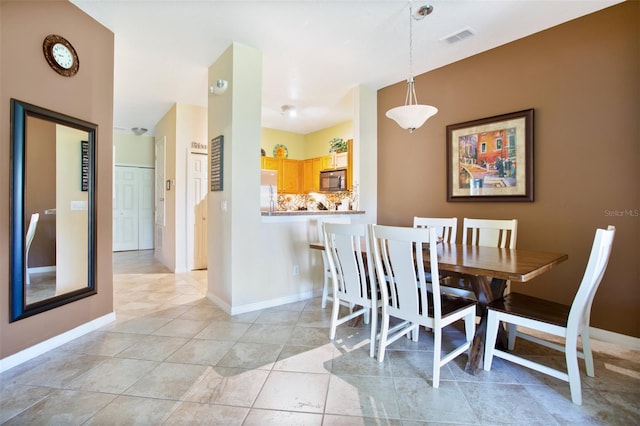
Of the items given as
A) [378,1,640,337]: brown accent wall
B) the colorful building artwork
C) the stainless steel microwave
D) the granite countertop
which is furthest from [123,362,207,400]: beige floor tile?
the stainless steel microwave

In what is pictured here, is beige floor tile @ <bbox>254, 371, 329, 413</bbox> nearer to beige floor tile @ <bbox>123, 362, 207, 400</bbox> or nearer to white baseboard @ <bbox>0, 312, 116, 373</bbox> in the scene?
beige floor tile @ <bbox>123, 362, 207, 400</bbox>

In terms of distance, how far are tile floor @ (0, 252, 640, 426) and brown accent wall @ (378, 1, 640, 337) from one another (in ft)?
1.92

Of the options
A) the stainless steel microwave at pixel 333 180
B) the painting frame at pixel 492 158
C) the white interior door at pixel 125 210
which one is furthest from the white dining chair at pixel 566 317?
the white interior door at pixel 125 210

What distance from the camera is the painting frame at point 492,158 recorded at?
9.53ft

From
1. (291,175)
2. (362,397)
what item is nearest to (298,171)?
(291,175)

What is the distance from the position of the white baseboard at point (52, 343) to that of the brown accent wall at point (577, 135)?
3705 mm

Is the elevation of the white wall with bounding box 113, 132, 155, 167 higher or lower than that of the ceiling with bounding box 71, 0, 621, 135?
lower

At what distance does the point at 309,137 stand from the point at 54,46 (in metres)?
4.79

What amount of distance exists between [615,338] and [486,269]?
1716 mm

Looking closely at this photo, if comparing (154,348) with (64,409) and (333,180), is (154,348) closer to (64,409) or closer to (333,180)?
(64,409)

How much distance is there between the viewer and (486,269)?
175 cm

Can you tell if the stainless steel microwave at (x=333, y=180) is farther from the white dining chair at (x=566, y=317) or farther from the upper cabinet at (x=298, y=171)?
the white dining chair at (x=566, y=317)

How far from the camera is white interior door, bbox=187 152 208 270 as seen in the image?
494 cm

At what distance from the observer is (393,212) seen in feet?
13.4
